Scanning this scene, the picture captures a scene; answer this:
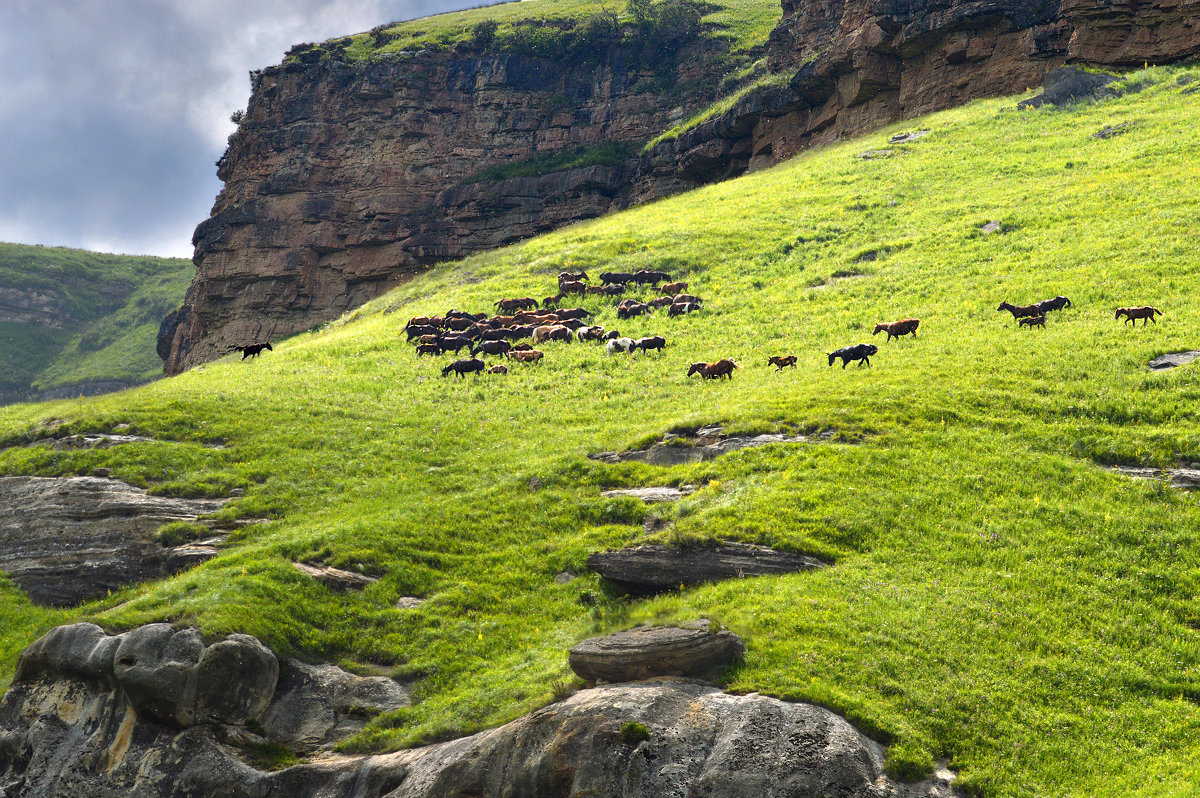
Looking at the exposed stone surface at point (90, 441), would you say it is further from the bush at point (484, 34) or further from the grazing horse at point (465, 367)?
the bush at point (484, 34)

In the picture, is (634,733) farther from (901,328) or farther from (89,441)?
(901,328)

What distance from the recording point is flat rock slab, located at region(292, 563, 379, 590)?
17766 mm

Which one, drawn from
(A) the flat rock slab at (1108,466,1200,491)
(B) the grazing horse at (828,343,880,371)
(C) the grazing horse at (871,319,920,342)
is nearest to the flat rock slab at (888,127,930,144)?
(C) the grazing horse at (871,319,920,342)

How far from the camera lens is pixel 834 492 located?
18328 mm

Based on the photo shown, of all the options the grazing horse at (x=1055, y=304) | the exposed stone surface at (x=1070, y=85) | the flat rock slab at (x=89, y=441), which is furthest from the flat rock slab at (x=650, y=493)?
the exposed stone surface at (x=1070, y=85)

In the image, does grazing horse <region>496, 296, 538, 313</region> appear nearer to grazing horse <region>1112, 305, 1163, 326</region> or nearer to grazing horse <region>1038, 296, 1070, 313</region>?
grazing horse <region>1038, 296, 1070, 313</region>

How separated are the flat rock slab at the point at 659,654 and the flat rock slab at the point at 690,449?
9.22 m

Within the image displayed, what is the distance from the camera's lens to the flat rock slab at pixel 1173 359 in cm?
2283

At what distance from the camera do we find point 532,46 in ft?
302

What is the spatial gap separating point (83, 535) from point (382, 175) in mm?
70953

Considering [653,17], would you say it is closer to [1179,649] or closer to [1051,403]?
[1051,403]

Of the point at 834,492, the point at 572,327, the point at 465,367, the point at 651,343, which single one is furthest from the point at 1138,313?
the point at 465,367

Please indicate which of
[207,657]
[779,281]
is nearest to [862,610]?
[207,657]

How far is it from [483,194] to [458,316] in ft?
143
